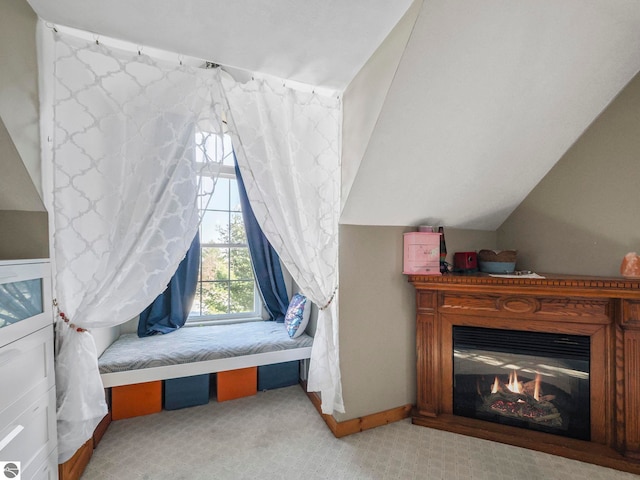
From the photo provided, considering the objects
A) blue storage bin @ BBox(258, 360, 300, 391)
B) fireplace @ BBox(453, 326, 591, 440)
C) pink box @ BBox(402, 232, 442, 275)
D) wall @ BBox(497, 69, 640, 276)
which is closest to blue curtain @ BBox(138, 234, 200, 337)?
blue storage bin @ BBox(258, 360, 300, 391)

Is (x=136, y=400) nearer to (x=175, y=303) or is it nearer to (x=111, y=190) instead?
(x=175, y=303)

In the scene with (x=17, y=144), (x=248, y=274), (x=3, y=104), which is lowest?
(x=248, y=274)

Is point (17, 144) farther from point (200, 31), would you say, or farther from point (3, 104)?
point (200, 31)

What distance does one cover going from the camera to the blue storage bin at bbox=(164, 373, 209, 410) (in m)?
2.37

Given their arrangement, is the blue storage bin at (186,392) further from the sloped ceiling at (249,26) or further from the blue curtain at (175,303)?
the sloped ceiling at (249,26)

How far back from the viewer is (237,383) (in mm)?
2559

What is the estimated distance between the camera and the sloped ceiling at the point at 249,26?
135 centimetres

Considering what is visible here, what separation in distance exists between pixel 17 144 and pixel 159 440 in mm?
1992

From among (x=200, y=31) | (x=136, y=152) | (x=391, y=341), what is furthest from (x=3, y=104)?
(x=391, y=341)

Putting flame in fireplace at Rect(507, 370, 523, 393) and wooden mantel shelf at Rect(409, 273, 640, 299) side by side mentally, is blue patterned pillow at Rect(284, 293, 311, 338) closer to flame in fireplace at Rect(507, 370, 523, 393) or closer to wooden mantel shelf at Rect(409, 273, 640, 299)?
wooden mantel shelf at Rect(409, 273, 640, 299)

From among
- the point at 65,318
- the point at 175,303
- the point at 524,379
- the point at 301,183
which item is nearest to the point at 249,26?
the point at 301,183

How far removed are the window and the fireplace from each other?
2.16 metres

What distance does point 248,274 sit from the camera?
332 cm

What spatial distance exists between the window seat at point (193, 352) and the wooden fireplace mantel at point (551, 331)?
3.52ft
